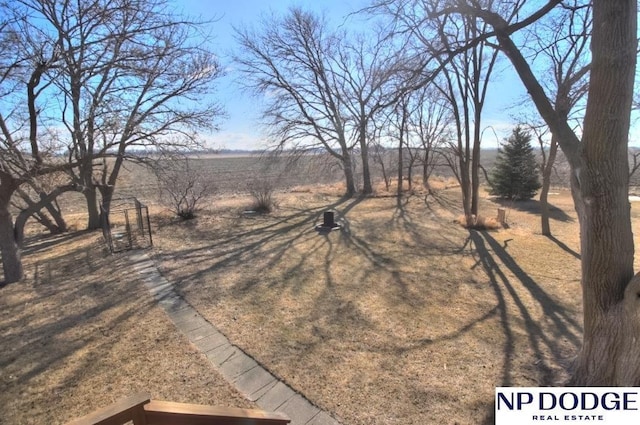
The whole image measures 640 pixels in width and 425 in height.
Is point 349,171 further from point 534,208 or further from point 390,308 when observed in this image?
point 390,308

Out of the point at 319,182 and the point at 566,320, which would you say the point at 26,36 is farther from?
the point at 319,182

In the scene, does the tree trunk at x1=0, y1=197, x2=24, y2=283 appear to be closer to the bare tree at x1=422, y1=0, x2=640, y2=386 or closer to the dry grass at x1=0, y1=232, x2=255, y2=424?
the dry grass at x1=0, y1=232, x2=255, y2=424

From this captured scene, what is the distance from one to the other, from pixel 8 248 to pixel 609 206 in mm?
8249

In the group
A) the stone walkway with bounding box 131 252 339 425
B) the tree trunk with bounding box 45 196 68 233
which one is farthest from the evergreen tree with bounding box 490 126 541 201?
the tree trunk with bounding box 45 196 68 233

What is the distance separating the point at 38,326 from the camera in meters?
4.28

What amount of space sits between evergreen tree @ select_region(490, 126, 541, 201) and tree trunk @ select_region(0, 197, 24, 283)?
21.0m

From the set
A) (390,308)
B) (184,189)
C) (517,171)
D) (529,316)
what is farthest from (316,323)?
(517,171)

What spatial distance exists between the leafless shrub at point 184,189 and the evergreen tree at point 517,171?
16.8m

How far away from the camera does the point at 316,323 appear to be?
175 inches

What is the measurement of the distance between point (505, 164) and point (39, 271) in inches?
847

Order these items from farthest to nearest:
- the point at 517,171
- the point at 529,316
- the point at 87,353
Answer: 1. the point at 517,171
2. the point at 529,316
3. the point at 87,353

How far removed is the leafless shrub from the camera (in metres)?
10.1

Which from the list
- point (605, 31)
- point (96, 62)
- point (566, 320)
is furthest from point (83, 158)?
point (566, 320)

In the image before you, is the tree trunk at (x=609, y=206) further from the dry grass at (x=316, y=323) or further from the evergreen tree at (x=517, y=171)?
the evergreen tree at (x=517, y=171)
